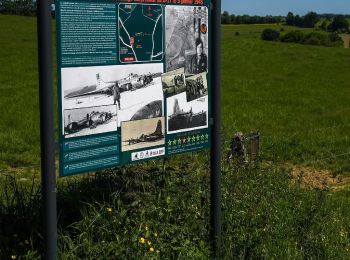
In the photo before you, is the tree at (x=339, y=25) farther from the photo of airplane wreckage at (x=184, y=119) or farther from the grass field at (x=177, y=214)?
the photo of airplane wreckage at (x=184, y=119)

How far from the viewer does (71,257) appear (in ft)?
13.8

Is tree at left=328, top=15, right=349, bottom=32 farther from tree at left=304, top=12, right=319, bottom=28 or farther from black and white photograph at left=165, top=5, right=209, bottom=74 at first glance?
black and white photograph at left=165, top=5, right=209, bottom=74

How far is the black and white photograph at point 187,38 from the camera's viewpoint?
15.3ft

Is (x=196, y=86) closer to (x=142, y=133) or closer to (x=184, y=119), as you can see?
(x=184, y=119)

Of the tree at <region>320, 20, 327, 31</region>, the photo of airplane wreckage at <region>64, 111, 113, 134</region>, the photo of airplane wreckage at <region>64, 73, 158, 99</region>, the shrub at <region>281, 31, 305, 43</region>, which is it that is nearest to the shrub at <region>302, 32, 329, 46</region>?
the shrub at <region>281, 31, 305, 43</region>

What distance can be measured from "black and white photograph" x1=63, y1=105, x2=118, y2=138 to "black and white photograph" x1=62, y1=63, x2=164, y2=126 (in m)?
0.04

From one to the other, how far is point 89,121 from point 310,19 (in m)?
70.2

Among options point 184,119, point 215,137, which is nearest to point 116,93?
point 184,119

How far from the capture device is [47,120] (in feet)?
12.1

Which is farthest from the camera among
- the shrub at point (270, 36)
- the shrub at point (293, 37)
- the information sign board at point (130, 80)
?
the shrub at point (270, 36)

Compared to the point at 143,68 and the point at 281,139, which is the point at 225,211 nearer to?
the point at 143,68

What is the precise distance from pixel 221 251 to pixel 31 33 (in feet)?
109

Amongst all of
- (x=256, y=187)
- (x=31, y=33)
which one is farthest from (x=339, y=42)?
(x=256, y=187)

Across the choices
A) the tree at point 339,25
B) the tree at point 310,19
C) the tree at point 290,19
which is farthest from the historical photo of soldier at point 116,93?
the tree at point 290,19
